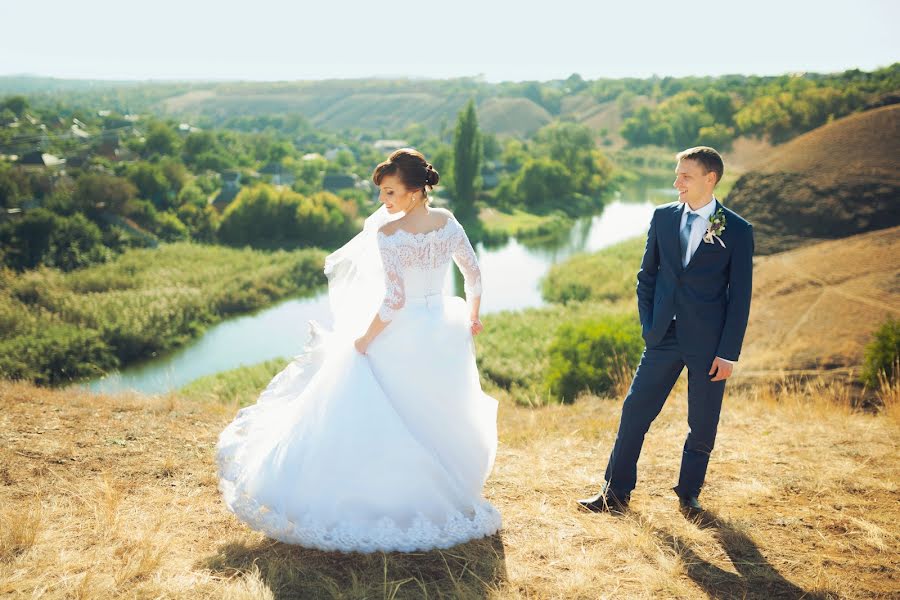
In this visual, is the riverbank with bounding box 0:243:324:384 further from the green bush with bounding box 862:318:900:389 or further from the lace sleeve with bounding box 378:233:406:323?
the green bush with bounding box 862:318:900:389

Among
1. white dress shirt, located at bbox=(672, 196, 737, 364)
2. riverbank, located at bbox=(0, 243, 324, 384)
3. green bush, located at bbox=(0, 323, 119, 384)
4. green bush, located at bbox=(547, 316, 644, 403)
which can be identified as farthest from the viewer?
riverbank, located at bbox=(0, 243, 324, 384)

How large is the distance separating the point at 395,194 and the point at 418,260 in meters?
0.35

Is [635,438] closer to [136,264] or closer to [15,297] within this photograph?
[15,297]

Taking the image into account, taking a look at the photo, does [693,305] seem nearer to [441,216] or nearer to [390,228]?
[441,216]

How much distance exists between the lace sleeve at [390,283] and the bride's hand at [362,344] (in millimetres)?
148

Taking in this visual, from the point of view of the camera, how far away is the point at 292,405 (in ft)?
10.7

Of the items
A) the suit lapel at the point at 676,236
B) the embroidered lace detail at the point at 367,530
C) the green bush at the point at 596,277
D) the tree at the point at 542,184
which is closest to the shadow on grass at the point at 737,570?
the embroidered lace detail at the point at 367,530

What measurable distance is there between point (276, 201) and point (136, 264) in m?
9.50

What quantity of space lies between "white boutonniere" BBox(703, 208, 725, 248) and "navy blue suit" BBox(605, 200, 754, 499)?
3 centimetres

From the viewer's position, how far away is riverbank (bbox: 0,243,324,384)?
52.4 feet

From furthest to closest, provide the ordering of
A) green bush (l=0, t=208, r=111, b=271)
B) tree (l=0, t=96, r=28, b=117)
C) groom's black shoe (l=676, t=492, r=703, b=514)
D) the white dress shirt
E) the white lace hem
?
1. tree (l=0, t=96, r=28, b=117)
2. green bush (l=0, t=208, r=111, b=271)
3. groom's black shoe (l=676, t=492, r=703, b=514)
4. the white dress shirt
5. the white lace hem

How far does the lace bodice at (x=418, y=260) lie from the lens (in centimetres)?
314

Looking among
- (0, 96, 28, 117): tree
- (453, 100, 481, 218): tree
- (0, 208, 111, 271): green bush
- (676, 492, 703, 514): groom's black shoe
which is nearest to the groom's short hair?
(676, 492, 703, 514): groom's black shoe

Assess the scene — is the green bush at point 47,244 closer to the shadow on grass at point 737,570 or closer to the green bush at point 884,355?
the green bush at point 884,355
